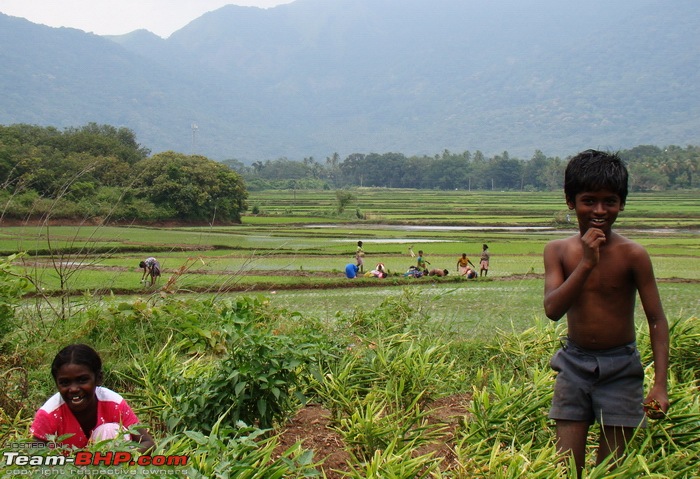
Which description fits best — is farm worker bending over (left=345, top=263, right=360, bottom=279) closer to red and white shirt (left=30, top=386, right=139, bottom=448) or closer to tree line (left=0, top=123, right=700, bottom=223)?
tree line (left=0, top=123, right=700, bottom=223)

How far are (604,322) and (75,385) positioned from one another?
8.59 ft

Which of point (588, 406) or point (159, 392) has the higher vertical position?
point (588, 406)

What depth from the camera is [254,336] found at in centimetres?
430

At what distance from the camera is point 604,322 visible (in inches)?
132

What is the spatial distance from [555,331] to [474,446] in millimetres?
2667

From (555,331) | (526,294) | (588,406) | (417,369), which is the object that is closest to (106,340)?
(417,369)

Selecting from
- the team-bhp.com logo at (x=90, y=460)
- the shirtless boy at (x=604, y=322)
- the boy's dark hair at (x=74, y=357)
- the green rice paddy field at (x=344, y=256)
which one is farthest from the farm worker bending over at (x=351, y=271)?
the team-bhp.com logo at (x=90, y=460)

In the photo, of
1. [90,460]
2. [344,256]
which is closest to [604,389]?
[90,460]

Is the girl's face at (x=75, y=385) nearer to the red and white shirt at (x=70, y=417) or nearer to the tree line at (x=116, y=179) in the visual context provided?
the red and white shirt at (x=70, y=417)

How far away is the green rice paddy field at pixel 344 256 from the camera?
36.9ft

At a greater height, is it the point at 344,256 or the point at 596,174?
the point at 596,174

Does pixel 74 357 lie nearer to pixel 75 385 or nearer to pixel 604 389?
pixel 75 385

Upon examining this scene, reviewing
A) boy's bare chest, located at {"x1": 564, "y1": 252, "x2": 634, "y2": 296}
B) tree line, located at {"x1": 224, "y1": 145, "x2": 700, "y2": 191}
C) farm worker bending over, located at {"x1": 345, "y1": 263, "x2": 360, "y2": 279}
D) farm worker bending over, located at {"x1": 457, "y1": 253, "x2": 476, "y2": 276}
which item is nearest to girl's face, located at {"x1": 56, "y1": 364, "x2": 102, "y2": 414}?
boy's bare chest, located at {"x1": 564, "y1": 252, "x2": 634, "y2": 296}

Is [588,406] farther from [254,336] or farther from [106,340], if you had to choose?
[106,340]
